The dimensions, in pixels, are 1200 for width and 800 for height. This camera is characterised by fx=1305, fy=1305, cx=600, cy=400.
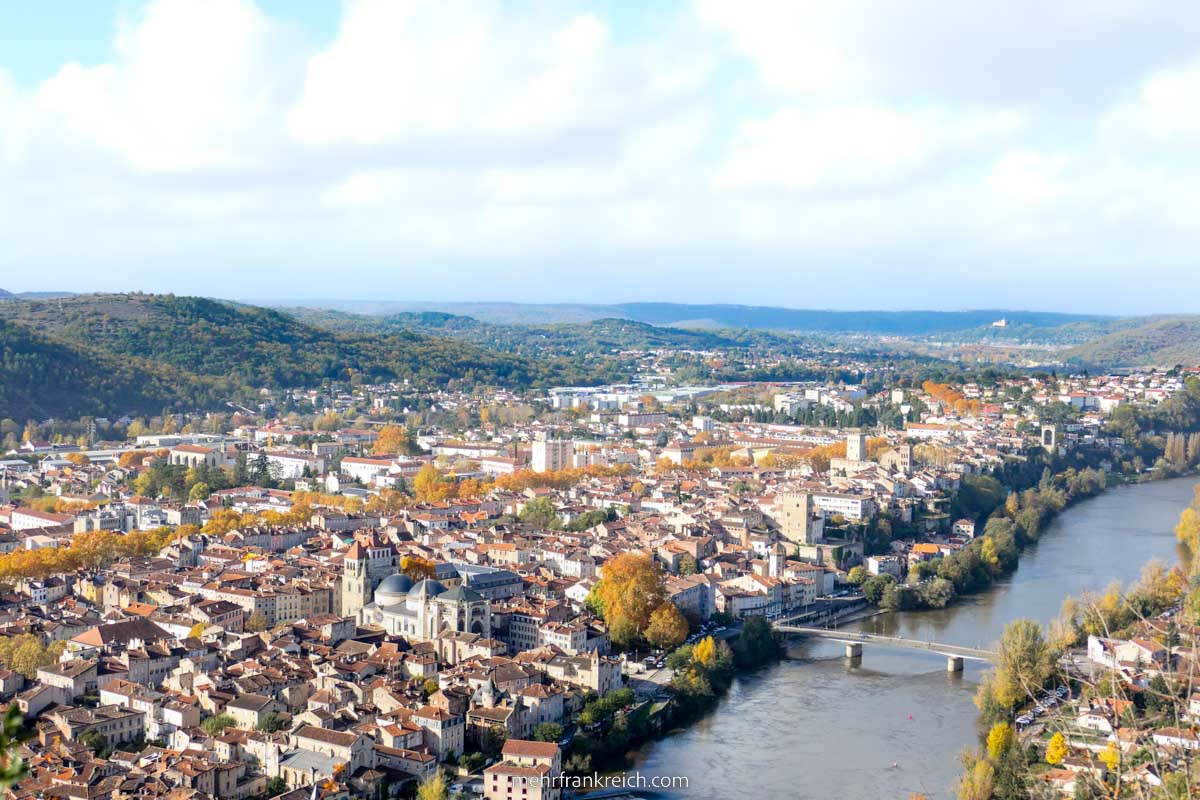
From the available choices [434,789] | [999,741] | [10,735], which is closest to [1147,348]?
[999,741]

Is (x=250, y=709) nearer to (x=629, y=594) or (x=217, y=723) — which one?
(x=217, y=723)

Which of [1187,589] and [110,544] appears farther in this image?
[110,544]

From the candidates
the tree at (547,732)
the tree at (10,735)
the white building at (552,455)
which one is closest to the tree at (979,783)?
the tree at (547,732)

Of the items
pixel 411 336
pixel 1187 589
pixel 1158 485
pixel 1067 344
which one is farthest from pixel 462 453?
pixel 1067 344

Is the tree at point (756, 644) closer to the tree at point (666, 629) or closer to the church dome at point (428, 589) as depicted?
the tree at point (666, 629)

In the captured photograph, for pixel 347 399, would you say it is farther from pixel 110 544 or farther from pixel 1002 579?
pixel 1002 579

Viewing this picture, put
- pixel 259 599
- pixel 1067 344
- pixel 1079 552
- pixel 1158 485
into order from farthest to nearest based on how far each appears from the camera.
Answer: pixel 1067 344
pixel 1158 485
pixel 1079 552
pixel 259 599

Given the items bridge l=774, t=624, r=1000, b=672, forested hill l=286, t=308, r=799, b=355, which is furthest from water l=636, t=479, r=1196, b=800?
forested hill l=286, t=308, r=799, b=355
